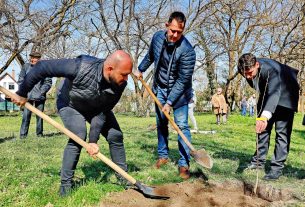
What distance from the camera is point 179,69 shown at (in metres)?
5.13

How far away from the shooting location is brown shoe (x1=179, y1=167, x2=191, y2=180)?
4973mm

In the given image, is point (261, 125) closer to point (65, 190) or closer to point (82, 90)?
point (82, 90)

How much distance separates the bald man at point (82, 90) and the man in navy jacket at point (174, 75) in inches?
48.8

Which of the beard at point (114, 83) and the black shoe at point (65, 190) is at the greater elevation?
the beard at point (114, 83)

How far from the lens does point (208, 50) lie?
24.9 meters

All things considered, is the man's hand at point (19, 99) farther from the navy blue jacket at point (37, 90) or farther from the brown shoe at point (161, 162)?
the navy blue jacket at point (37, 90)

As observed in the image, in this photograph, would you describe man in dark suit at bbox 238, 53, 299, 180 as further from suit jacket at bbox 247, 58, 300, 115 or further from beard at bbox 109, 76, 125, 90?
beard at bbox 109, 76, 125, 90

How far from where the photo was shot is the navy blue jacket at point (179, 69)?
505 centimetres

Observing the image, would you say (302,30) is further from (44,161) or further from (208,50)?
(44,161)

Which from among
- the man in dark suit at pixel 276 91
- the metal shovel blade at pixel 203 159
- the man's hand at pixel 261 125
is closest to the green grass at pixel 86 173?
the metal shovel blade at pixel 203 159

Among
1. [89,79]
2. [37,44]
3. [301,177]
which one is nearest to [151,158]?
[301,177]

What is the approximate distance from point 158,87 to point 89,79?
6.17 ft

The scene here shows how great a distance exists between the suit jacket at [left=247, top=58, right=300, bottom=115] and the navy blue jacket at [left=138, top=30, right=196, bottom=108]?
2.75 ft

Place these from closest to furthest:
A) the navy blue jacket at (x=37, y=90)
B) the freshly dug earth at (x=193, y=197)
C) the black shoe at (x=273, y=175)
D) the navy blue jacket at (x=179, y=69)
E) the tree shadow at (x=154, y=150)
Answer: the freshly dug earth at (x=193, y=197) < the black shoe at (x=273, y=175) < the navy blue jacket at (x=179, y=69) < the tree shadow at (x=154, y=150) < the navy blue jacket at (x=37, y=90)
